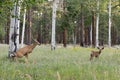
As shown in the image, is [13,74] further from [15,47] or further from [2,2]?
[15,47]

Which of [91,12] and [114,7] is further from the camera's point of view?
[114,7]

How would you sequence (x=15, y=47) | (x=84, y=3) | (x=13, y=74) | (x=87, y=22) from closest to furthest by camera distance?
(x=13, y=74)
(x=15, y=47)
(x=84, y=3)
(x=87, y=22)

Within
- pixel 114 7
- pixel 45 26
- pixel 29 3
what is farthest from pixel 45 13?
pixel 29 3

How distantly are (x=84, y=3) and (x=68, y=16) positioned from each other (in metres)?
2.49

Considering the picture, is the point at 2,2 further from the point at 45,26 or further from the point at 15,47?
the point at 45,26

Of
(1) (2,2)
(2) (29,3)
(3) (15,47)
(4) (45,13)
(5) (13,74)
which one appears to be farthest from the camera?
(4) (45,13)

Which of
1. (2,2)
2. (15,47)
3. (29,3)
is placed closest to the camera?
(2,2)

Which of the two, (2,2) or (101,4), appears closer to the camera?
(2,2)

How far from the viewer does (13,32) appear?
688 inches

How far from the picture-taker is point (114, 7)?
56.3 m

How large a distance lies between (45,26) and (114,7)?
50.5 ft

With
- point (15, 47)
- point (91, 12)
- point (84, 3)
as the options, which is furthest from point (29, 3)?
point (91, 12)

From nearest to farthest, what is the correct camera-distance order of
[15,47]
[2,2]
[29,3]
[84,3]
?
[2,2] → [29,3] → [15,47] → [84,3]

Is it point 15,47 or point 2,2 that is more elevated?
point 2,2
